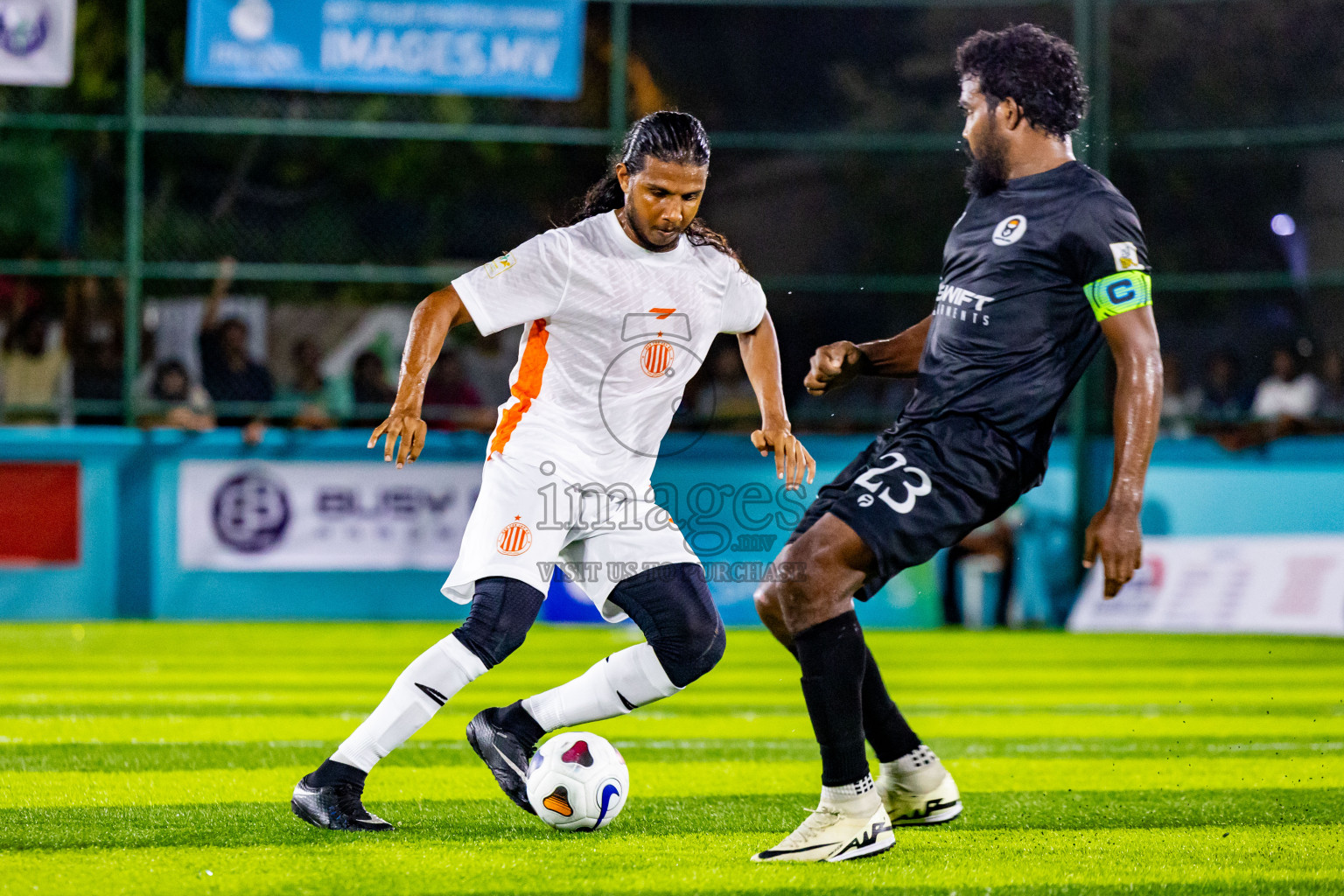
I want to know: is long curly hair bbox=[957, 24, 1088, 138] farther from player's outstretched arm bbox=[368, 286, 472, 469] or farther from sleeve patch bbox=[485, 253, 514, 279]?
player's outstretched arm bbox=[368, 286, 472, 469]

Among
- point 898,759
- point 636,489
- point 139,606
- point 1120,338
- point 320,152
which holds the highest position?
point 320,152

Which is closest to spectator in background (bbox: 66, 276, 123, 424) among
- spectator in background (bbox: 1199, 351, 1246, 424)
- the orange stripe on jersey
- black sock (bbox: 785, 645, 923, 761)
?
spectator in background (bbox: 1199, 351, 1246, 424)

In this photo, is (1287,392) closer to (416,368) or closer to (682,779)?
(682,779)

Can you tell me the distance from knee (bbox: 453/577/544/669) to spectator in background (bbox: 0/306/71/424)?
9.81m

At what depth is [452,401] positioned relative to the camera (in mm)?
13555

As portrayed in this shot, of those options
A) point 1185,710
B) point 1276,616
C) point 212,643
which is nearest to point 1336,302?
point 1276,616

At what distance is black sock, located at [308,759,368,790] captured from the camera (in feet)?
14.9

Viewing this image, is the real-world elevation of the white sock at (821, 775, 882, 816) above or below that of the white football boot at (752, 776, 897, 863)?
above

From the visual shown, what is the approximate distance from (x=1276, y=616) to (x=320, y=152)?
465 inches

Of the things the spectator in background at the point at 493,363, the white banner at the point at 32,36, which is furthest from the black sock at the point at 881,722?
the white banner at the point at 32,36

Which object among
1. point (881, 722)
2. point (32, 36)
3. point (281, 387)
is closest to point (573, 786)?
point (881, 722)

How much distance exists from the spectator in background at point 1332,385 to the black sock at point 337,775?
419 inches

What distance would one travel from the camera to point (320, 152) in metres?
19.2

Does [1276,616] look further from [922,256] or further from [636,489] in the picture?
[636,489]
